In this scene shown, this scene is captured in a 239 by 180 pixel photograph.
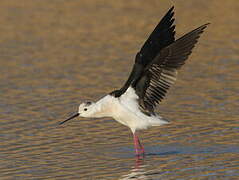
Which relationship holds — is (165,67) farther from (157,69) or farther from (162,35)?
(162,35)

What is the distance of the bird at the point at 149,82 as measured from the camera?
9320 millimetres

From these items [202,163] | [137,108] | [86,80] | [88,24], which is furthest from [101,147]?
[88,24]

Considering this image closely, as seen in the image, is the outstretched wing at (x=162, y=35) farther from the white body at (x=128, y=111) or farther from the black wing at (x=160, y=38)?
the white body at (x=128, y=111)

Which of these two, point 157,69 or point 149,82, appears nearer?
point 157,69

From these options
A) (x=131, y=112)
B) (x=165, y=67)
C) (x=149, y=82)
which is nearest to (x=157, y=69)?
(x=165, y=67)

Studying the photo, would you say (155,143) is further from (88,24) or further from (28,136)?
(88,24)

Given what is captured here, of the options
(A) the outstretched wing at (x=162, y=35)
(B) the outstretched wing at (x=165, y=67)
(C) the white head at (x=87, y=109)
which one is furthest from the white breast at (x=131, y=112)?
(A) the outstretched wing at (x=162, y=35)

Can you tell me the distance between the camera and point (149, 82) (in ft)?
31.0

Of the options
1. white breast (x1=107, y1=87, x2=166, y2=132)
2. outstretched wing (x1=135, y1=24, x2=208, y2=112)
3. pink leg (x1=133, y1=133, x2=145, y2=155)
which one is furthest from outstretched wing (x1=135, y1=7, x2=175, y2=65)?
pink leg (x1=133, y1=133, x2=145, y2=155)

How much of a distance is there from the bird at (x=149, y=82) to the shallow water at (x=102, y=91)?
461 millimetres

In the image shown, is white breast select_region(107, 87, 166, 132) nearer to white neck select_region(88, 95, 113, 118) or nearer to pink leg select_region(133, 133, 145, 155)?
white neck select_region(88, 95, 113, 118)

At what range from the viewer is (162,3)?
19.3 metres

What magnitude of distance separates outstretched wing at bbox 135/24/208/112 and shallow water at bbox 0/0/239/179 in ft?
2.70

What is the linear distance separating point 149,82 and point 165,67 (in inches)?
11.2
